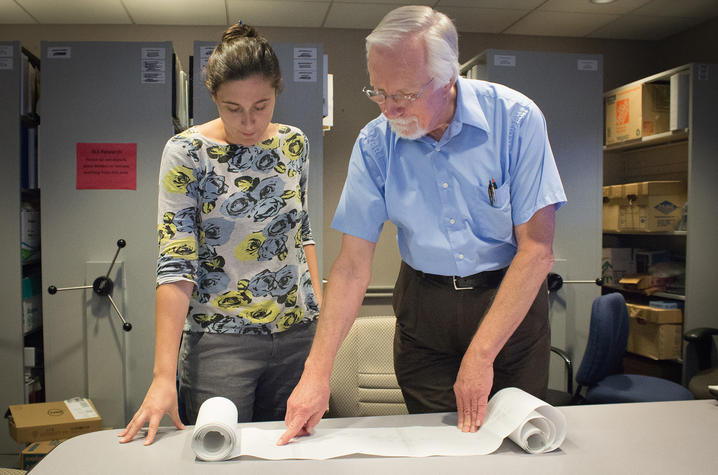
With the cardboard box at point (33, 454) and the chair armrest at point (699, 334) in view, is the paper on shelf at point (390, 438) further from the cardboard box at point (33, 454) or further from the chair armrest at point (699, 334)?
the chair armrest at point (699, 334)

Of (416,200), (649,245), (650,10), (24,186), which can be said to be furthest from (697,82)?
(24,186)

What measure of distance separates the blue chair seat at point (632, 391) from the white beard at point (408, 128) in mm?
2053

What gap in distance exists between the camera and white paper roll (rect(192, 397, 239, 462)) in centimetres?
92

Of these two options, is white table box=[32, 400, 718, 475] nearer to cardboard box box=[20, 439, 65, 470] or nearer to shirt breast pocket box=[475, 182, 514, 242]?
shirt breast pocket box=[475, 182, 514, 242]

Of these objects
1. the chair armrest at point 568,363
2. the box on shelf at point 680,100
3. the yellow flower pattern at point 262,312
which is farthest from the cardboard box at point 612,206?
the yellow flower pattern at point 262,312

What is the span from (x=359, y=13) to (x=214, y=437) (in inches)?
138

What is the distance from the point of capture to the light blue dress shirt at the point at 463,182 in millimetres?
1136

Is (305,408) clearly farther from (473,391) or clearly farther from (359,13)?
(359,13)

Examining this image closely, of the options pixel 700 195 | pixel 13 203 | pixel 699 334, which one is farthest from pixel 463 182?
pixel 700 195

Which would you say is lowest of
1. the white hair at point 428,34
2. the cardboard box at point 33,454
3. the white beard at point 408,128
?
the cardboard box at point 33,454

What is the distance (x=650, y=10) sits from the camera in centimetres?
391

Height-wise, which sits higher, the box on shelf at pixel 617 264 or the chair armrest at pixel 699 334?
the box on shelf at pixel 617 264

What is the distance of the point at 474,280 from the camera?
47.6 inches

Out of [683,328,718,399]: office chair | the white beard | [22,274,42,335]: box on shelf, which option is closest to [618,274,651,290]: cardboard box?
[683,328,718,399]: office chair
